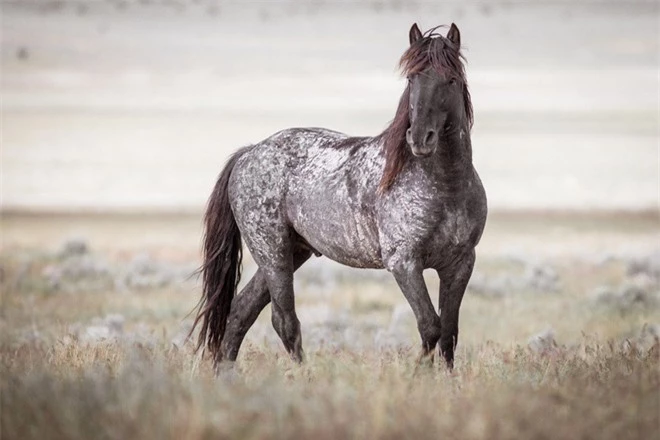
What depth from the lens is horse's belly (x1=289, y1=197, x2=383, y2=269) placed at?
8867mm

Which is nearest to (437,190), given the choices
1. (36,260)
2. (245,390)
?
(245,390)

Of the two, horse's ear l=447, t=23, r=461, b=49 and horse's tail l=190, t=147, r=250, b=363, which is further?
horse's tail l=190, t=147, r=250, b=363

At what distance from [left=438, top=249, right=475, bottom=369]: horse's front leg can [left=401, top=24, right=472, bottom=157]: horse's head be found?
98cm

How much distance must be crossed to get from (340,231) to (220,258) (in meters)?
1.73

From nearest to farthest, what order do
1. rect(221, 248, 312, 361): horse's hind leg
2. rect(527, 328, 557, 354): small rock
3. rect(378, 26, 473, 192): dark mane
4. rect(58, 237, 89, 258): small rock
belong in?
rect(378, 26, 473, 192): dark mane, rect(221, 248, 312, 361): horse's hind leg, rect(527, 328, 557, 354): small rock, rect(58, 237, 89, 258): small rock

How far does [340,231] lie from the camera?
9.05m

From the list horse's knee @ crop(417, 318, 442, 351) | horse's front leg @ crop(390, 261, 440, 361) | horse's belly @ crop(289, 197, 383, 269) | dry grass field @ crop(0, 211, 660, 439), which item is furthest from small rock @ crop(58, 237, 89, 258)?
horse's knee @ crop(417, 318, 442, 351)

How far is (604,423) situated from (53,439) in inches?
109

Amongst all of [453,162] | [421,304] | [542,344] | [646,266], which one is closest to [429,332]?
[421,304]

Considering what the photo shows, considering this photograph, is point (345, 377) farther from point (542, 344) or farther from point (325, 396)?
point (542, 344)

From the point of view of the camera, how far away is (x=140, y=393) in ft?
20.1

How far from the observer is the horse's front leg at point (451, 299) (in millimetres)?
8578

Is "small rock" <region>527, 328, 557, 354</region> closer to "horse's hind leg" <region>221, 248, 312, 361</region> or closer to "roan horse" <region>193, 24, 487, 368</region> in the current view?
"roan horse" <region>193, 24, 487, 368</region>

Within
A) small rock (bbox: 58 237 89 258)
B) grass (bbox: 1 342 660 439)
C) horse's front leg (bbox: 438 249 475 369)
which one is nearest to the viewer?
grass (bbox: 1 342 660 439)
